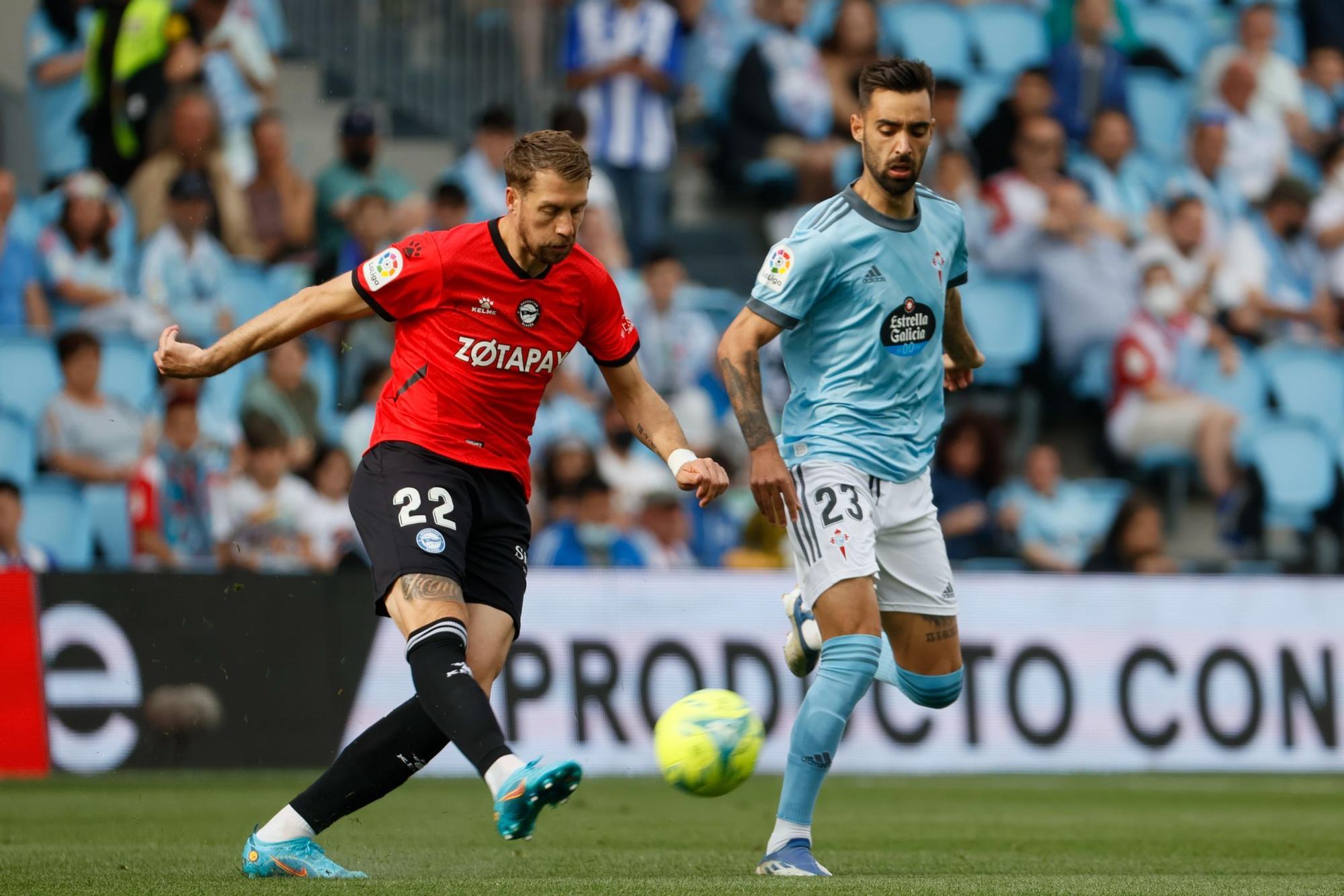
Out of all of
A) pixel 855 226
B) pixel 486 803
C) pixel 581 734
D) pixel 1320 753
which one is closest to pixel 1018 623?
pixel 1320 753

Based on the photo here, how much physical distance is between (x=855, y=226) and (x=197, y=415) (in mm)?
7476

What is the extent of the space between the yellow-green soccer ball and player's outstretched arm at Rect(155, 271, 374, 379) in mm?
1736

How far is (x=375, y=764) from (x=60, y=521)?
772 centimetres

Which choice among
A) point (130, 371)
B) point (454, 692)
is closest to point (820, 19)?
point (130, 371)

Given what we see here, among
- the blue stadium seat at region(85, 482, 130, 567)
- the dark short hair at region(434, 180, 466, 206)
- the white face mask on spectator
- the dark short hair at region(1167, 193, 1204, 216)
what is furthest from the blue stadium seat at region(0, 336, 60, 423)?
the dark short hair at region(1167, 193, 1204, 216)

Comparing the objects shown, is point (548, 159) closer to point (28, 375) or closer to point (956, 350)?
point (956, 350)

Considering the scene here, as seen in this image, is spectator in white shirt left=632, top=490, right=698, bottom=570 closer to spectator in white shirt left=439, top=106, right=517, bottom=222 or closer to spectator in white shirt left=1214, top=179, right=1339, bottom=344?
spectator in white shirt left=439, top=106, right=517, bottom=222

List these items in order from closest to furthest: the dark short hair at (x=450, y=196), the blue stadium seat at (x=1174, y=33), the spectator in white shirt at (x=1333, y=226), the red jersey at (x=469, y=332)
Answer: the red jersey at (x=469, y=332) → the dark short hair at (x=450, y=196) → the spectator in white shirt at (x=1333, y=226) → the blue stadium seat at (x=1174, y=33)

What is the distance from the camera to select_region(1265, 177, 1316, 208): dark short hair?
18.1 metres

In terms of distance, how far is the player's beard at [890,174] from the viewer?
7129 mm

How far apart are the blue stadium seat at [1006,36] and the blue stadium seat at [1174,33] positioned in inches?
45.0

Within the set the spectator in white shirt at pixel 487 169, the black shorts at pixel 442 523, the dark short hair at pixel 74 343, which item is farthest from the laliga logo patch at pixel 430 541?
the spectator in white shirt at pixel 487 169

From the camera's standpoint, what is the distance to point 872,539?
7125mm

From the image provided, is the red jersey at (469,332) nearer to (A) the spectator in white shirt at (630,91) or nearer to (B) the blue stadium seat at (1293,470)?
(A) the spectator in white shirt at (630,91)
